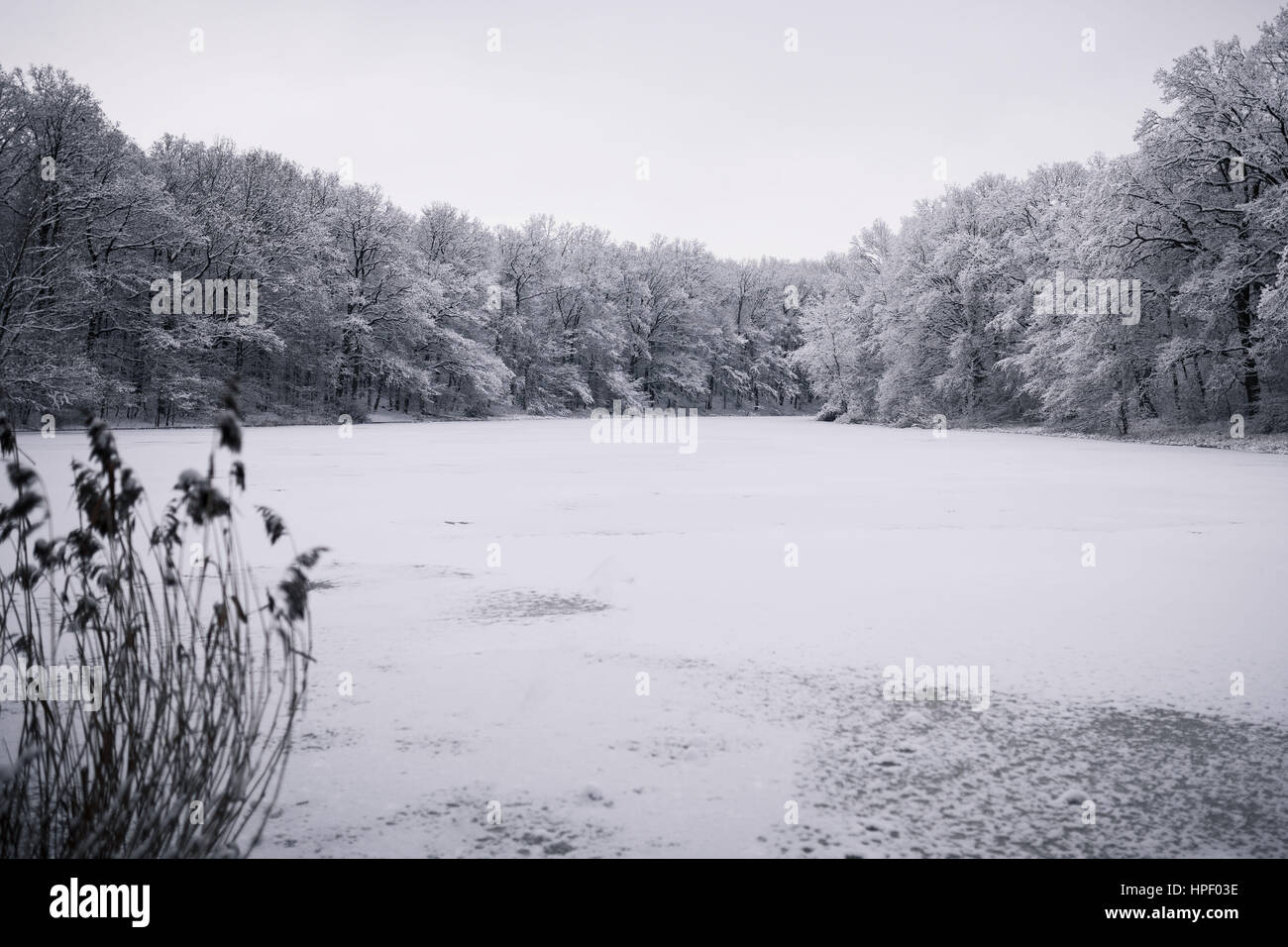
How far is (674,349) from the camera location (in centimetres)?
7544

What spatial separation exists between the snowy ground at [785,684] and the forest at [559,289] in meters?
11.3

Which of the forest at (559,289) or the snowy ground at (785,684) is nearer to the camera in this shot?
the snowy ground at (785,684)

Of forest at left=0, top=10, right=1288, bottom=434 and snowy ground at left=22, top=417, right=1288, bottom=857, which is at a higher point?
forest at left=0, top=10, right=1288, bottom=434

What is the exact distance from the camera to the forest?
26.3 m

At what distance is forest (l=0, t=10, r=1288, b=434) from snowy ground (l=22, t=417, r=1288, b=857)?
37.1 feet

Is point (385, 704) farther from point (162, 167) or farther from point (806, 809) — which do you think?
point (162, 167)

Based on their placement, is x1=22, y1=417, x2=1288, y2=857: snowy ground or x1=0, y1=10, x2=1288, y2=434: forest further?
x1=0, y1=10, x2=1288, y2=434: forest

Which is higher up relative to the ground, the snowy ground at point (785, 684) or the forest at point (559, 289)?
the forest at point (559, 289)

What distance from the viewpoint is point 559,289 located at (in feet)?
214

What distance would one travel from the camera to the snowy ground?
2.84 m

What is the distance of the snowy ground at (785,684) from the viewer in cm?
284
